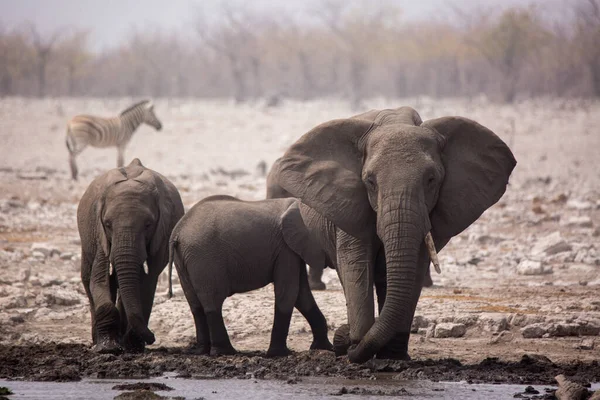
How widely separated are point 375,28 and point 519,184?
39.7 m

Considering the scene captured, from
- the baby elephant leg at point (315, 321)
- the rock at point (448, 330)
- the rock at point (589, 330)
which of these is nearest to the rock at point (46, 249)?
the baby elephant leg at point (315, 321)

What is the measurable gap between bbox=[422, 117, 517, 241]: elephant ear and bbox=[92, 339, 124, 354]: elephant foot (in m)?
2.68

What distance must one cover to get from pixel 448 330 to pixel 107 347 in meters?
2.72

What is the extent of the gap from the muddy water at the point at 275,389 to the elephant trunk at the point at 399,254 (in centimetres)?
35

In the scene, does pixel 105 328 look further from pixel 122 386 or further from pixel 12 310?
pixel 12 310

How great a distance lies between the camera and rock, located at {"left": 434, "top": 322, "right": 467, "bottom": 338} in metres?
9.77

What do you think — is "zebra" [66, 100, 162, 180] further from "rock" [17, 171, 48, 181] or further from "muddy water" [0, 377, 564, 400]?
"muddy water" [0, 377, 564, 400]

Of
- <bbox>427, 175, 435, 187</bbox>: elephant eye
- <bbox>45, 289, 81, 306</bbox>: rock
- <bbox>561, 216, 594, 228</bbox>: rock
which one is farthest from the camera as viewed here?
<bbox>561, 216, 594, 228</bbox>: rock

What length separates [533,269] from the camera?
1302cm

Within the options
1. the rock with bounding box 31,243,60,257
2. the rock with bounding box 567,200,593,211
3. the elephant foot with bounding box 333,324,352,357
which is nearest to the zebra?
the rock with bounding box 567,200,593,211

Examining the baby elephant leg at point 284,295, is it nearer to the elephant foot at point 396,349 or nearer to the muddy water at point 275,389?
the muddy water at point 275,389

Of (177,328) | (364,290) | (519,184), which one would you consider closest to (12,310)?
(177,328)

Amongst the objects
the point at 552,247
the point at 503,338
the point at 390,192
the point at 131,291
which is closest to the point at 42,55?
the point at 552,247

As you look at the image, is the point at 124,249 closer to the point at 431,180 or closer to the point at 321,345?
the point at 321,345
